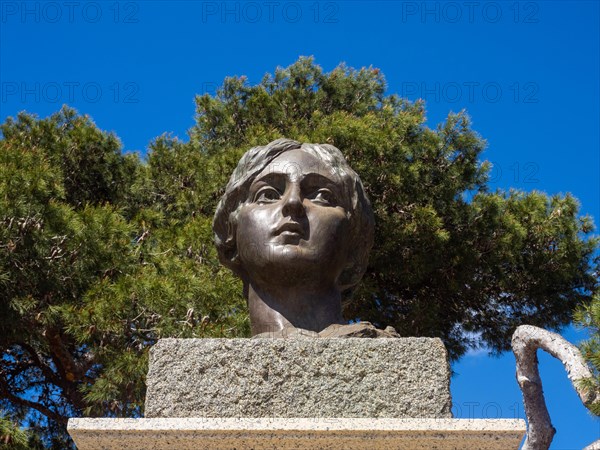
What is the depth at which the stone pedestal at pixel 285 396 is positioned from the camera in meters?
3.00

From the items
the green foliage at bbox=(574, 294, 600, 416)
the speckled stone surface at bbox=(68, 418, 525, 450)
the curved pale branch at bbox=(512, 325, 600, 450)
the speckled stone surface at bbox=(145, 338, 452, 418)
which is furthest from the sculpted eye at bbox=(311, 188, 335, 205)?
the curved pale branch at bbox=(512, 325, 600, 450)

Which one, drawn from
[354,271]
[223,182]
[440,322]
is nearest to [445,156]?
[440,322]

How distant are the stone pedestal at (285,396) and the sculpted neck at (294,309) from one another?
1.76ft

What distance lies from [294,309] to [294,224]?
1.25 feet

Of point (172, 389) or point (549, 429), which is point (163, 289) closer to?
point (549, 429)

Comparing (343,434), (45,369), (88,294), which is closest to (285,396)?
(343,434)

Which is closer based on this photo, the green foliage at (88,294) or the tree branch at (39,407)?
the green foliage at (88,294)

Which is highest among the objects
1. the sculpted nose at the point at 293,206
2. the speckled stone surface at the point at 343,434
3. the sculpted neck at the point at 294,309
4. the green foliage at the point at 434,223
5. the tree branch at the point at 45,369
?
the green foliage at the point at 434,223

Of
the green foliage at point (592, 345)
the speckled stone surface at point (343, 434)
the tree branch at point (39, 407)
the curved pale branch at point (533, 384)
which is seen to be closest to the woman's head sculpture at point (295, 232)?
the speckled stone surface at point (343, 434)

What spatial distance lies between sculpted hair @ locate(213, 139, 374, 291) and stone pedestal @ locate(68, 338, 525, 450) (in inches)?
35.6

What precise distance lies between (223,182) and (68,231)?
2.12 m

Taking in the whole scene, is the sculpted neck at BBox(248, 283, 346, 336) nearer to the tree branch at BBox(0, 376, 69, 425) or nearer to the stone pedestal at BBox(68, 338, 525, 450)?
the stone pedestal at BBox(68, 338, 525, 450)

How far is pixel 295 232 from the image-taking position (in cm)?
383

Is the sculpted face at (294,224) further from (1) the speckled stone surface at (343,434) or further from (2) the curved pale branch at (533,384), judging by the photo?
(2) the curved pale branch at (533,384)
